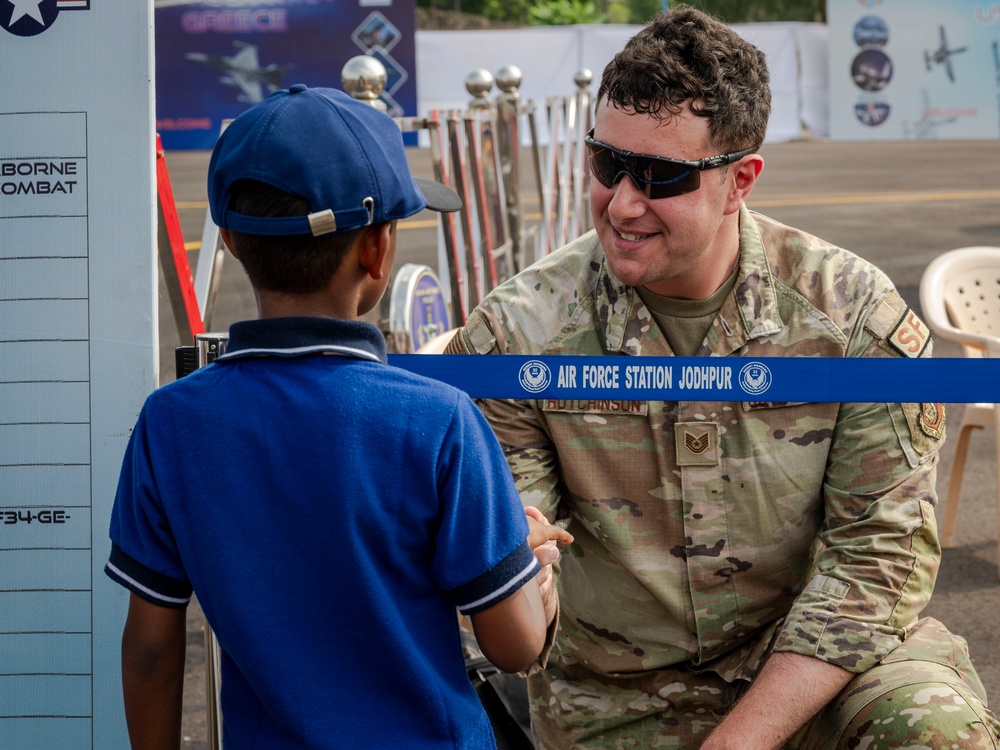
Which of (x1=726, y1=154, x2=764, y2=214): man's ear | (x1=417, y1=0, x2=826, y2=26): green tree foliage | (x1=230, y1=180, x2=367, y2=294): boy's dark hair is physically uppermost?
(x1=417, y1=0, x2=826, y2=26): green tree foliage

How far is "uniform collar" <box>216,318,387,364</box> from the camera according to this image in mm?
1367

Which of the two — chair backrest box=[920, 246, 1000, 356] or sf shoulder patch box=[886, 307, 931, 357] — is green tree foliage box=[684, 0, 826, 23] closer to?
chair backrest box=[920, 246, 1000, 356]

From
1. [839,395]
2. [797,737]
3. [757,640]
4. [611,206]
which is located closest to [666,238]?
[611,206]

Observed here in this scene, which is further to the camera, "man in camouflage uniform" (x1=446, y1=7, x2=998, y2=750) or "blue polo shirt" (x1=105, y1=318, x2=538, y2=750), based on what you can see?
"man in camouflage uniform" (x1=446, y1=7, x2=998, y2=750)

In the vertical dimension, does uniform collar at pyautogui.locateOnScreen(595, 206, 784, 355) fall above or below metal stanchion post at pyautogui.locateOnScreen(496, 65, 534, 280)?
below

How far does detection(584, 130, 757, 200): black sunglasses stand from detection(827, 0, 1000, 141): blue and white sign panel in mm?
16660

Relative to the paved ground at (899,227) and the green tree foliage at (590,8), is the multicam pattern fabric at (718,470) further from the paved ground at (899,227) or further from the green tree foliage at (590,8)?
the green tree foliage at (590,8)

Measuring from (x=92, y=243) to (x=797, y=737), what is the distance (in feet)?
4.69

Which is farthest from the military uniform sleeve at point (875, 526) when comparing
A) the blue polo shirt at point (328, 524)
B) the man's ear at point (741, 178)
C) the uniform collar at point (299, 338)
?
the uniform collar at point (299, 338)

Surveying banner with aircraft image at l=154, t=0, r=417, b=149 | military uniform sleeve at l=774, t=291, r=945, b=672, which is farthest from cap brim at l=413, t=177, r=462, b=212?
banner with aircraft image at l=154, t=0, r=417, b=149

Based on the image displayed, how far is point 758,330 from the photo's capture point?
211 cm

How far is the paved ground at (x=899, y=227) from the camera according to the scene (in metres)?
3.83

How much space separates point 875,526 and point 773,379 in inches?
12.4

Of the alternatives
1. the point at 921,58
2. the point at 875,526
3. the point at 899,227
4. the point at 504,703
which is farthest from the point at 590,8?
the point at 875,526
